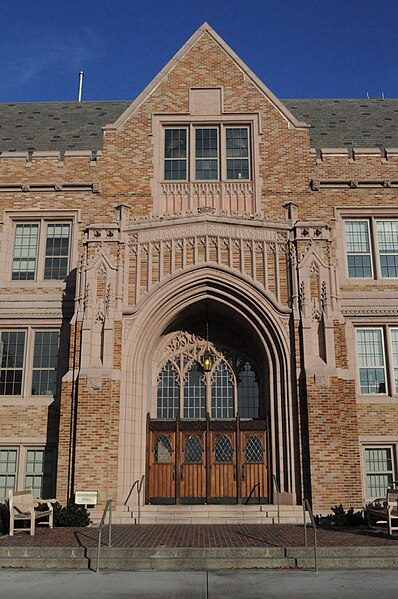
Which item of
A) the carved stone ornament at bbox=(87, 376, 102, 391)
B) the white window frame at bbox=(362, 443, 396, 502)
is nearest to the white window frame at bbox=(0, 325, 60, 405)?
the carved stone ornament at bbox=(87, 376, 102, 391)

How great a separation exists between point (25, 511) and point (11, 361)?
5493 millimetres

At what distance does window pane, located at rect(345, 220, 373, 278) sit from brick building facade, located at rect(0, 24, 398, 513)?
0.20 feet

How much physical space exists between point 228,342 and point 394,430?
209 inches

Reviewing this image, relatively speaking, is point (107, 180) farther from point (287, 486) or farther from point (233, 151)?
point (287, 486)

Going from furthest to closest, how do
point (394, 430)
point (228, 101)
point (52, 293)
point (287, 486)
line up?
point (228, 101)
point (52, 293)
point (394, 430)
point (287, 486)

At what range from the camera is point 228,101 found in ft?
63.1

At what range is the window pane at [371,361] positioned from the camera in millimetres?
17062

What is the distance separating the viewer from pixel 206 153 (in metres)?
18.9

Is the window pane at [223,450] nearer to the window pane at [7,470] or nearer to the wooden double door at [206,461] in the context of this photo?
the wooden double door at [206,461]

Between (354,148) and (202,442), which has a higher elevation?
(354,148)

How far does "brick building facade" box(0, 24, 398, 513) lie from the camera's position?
15531mm

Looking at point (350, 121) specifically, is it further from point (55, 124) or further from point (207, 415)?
A: point (207, 415)

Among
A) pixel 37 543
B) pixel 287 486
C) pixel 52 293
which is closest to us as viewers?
pixel 37 543

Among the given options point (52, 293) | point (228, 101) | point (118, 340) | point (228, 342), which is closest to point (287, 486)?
point (228, 342)
